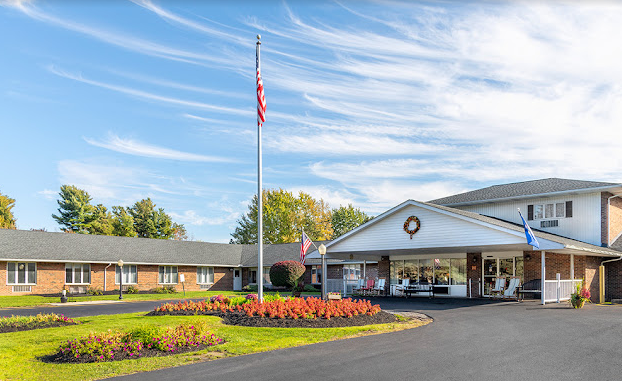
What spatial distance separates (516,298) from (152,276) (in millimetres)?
27571

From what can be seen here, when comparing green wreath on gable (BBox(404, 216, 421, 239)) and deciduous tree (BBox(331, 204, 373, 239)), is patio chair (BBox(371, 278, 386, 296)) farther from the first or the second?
deciduous tree (BBox(331, 204, 373, 239))

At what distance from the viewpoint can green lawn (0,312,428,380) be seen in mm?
9344

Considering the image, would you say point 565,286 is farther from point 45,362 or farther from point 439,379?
point 45,362

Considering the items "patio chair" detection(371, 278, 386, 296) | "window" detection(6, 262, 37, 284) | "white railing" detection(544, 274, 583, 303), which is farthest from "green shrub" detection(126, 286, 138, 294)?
"white railing" detection(544, 274, 583, 303)

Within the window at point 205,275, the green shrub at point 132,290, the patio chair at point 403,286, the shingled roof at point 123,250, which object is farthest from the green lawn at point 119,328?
the window at point 205,275

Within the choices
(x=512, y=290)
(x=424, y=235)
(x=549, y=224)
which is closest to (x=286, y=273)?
(x=424, y=235)

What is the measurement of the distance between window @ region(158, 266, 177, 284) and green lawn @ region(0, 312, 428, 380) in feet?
83.8

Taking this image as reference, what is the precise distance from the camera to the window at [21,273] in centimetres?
3409

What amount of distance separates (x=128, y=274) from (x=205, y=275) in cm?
719

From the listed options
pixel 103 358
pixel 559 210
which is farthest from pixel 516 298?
pixel 103 358

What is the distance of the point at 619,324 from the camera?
15.4m

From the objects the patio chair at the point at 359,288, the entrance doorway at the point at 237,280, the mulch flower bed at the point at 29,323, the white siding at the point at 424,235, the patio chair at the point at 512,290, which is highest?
the white siding at the point at 424,235

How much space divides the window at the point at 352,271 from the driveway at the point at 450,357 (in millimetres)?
26127

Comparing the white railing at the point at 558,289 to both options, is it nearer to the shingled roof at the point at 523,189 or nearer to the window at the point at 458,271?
the shingled roof at the point at 523,189
